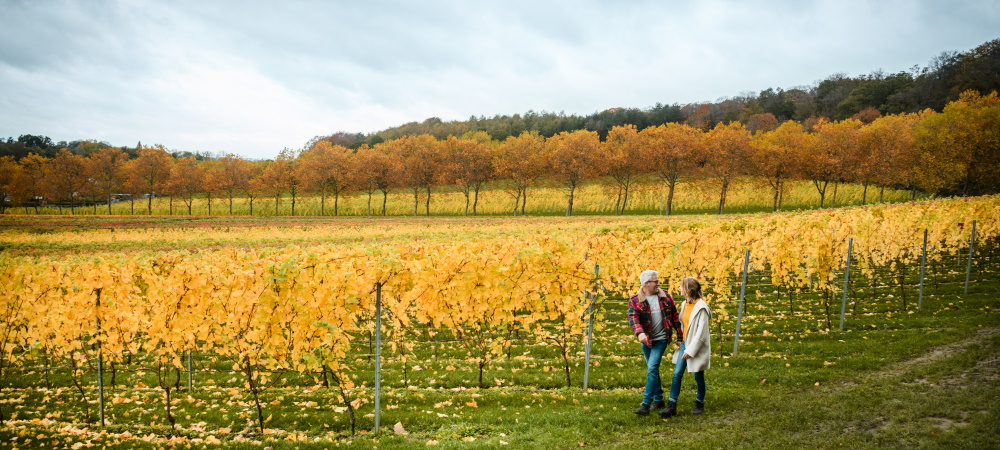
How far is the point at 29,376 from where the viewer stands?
11.6 meters

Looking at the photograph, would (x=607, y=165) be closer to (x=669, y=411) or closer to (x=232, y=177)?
(x=232, y=177)

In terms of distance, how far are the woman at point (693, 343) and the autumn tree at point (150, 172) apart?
3446 inches

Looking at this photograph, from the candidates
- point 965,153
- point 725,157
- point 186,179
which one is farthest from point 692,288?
point 186,179

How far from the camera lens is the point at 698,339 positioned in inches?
281

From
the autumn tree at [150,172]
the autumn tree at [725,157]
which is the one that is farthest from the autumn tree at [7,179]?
the autumn tree at [725,157]

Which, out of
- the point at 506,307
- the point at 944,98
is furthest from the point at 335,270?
the point at 944,98

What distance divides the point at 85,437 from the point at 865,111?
390ft

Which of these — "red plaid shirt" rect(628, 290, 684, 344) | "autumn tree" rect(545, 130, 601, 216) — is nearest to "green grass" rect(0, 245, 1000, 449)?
"red plaid shirt" rect(628, 290, 684, 344)

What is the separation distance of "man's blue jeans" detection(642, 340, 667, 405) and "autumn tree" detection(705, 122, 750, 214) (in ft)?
188

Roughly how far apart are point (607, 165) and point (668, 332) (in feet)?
199

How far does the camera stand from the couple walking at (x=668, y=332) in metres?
7.21

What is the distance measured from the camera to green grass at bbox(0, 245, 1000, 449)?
22.4 ft

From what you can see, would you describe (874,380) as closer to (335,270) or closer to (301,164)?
(335,270)

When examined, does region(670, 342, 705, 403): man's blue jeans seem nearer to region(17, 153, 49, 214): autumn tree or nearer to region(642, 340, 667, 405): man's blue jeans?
region(642, 340, 667, 405): man's blue jeans
